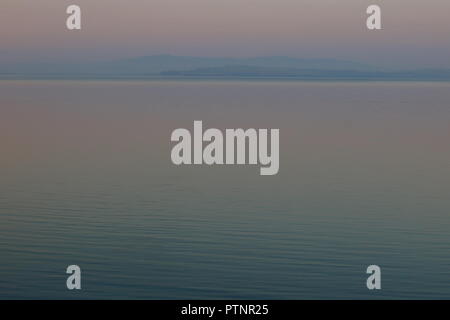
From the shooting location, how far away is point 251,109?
45.0 m

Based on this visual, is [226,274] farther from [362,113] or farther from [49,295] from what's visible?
[362,113]

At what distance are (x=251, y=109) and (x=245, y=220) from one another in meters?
26.1

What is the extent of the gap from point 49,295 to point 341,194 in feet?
27.7

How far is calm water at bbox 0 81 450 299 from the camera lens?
1508cm

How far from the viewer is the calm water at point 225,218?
15.1m

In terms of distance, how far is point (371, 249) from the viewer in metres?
16.9

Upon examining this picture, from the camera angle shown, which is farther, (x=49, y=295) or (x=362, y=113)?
(x=362, y=113)

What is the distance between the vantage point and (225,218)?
19125 mm

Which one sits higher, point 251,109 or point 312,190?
point 251,109
